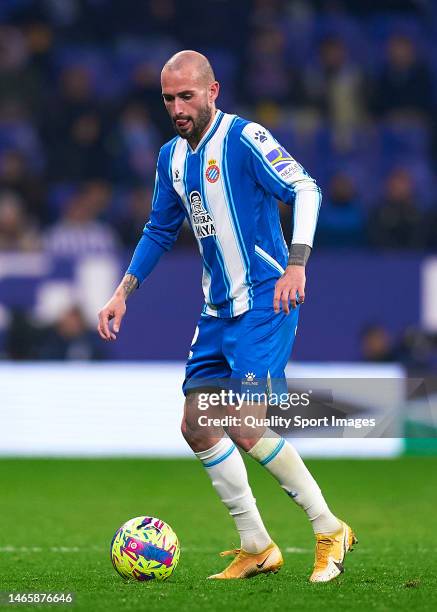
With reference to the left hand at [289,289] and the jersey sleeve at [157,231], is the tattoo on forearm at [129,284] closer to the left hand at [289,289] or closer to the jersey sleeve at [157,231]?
the jersey sleeve at [157,231]

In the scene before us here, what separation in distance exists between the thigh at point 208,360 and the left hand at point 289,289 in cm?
51

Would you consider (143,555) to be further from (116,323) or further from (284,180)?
(284,180)

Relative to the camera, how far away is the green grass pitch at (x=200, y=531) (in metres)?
5.23

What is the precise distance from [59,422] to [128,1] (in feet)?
22.3

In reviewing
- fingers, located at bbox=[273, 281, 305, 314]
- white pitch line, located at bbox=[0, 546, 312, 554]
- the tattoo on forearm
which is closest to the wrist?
fingers, located at bbox=[273, 281, 305, 314]

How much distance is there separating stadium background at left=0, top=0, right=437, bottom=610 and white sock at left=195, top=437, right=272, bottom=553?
111 cm

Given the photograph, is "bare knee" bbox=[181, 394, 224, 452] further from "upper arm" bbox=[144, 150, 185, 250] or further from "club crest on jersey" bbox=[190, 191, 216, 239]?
"upper arm" bbox=[144, 150, 185, 250]

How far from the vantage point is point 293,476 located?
18.8 ft

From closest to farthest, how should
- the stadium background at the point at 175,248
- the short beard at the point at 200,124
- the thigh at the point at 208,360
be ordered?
the short beard at the point at 200,124 → the thigh at the point at 208,360 → the stadium background at the point at 175,248

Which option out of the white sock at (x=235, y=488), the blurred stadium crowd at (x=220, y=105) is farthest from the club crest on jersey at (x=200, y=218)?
the blurred stadium crowd at (x=220, y=105)

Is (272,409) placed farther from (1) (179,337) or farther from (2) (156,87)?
(2) (156,87)

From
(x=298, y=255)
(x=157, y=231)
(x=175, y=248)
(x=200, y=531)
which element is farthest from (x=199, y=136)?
(x=175, y=248)

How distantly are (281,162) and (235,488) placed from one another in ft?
4.80

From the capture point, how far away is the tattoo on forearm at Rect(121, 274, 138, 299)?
6047mm
